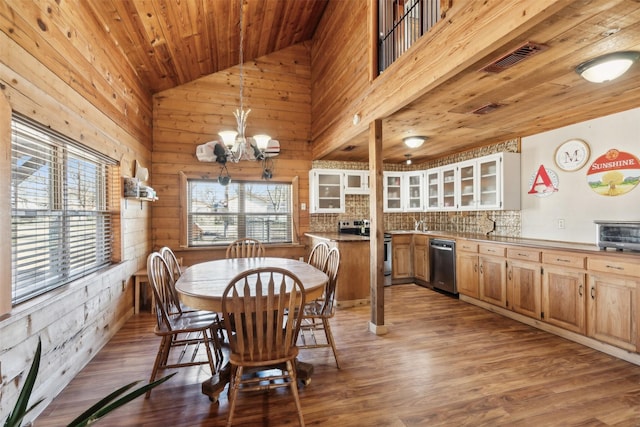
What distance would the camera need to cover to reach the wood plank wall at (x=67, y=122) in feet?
5.49

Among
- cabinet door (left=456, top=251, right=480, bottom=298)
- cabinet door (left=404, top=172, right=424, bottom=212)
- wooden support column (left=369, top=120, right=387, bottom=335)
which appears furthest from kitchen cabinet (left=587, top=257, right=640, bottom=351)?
cabinet door (left=404, top=172, right=424, bottom=212)

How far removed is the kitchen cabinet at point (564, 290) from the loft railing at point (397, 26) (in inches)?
99.2

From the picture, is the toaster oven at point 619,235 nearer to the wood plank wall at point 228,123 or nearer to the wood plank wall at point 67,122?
the wood plank wall at point 228,123

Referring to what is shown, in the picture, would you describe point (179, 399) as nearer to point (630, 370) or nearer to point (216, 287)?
point (216, 287)

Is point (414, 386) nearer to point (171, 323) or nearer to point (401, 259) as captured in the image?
point (171, 323)

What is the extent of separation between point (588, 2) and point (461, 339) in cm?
272

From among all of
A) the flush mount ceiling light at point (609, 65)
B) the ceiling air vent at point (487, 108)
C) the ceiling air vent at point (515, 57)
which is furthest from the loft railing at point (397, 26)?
the flush mount ceiling light at point (609, 65)

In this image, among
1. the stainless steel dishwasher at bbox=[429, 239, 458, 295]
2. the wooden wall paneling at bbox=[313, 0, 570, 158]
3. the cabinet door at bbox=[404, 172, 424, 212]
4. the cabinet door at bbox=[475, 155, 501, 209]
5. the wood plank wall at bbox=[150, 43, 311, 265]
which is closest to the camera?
the wooden wall paneling at bbox=[313, 0, 570, 158]

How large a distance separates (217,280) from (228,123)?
3.39m

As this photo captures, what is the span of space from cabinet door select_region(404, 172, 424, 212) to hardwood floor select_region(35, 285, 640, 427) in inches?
110

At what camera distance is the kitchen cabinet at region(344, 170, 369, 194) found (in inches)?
208

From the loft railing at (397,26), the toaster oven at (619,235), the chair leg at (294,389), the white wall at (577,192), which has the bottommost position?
the chair leg at (294,389)

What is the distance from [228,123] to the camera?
16.4 feet

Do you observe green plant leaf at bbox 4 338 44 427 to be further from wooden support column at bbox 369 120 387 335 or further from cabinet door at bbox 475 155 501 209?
cabinet door at bbox 475 155 501 209
